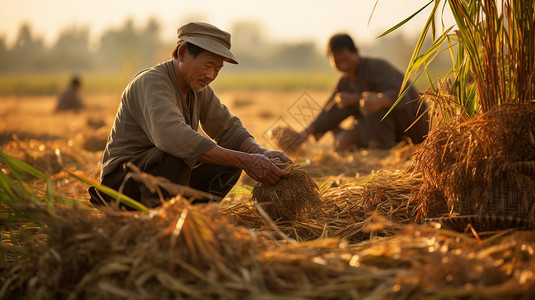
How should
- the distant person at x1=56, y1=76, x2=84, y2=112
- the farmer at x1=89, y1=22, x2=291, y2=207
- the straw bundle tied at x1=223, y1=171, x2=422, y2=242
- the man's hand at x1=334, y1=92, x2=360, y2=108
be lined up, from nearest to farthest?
the farmer at x1=89, y1=22, x2=291, y2=207 < the straw bundle tied at x1=223, y1=171, x2=422, y2=242 < the man's hand at x1=334, y1=92, x2=360, y2=108 < the distant person at x1=56, y1=76, x2=84, y2=112

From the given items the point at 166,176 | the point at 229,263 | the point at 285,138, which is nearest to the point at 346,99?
the point at 285,138

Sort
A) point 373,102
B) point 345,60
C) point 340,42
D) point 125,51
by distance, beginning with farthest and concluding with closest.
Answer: point 125,51 → point 345,60 → point 340,42 → point 373,102

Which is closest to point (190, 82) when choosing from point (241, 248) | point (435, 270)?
point (241, 248)

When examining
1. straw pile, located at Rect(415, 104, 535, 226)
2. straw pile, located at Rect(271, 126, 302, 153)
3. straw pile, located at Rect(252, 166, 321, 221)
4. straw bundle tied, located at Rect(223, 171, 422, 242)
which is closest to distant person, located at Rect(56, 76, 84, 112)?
straw pile, located at Rect(271, 126, 302, 153)

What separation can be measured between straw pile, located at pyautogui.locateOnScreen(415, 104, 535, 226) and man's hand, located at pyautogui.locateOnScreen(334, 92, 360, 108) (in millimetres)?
2993

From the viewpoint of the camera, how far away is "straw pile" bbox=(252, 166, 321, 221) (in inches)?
99.5

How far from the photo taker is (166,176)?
244cm

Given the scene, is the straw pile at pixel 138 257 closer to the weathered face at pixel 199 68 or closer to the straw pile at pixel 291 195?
the straw pile at pixel 291 195

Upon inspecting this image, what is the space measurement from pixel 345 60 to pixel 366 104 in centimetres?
58

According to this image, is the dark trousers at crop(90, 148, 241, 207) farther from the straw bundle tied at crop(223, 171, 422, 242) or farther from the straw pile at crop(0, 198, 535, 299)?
the straw pile at crop(0, 198, 535, 299)

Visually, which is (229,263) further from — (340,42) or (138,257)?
(340,42)

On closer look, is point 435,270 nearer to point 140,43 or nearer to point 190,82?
point 190,82

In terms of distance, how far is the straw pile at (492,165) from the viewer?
79.4 inches

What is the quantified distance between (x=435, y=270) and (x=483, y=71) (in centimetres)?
120
